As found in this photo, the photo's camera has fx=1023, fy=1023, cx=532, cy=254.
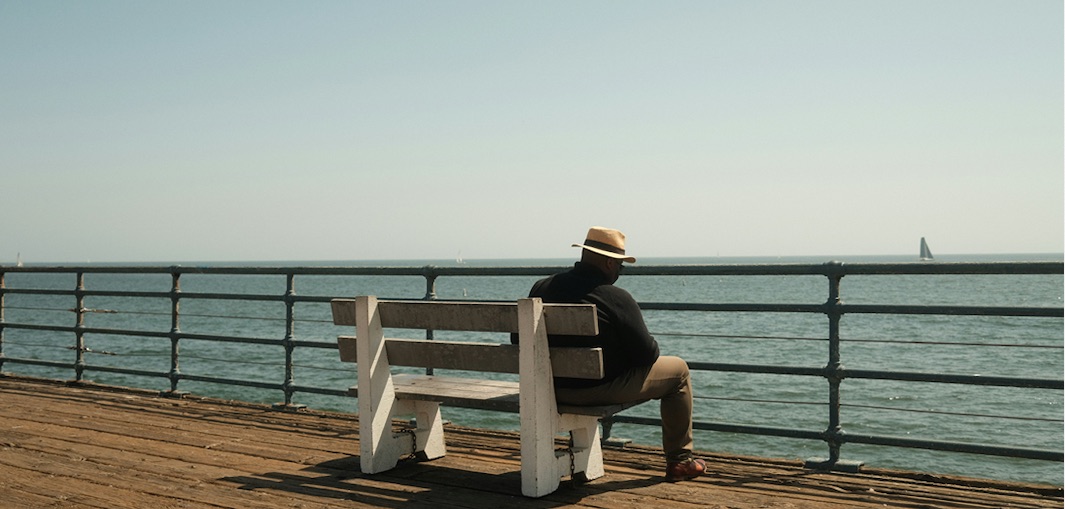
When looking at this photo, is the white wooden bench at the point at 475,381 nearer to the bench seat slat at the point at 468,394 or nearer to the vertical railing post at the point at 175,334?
the bench seat slat at the point at 468,394

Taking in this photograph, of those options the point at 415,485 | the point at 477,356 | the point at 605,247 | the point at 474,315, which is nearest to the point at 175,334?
the point at 415,485

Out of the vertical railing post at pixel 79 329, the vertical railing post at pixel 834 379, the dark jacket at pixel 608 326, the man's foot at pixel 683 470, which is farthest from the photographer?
the vertical railing post at pixel 79 329

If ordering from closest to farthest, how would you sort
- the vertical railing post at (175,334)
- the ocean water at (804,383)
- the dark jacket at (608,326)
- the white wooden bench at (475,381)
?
1. the white wooden bench at (475,381)
2. the dark jacket at (608,326)
3. the vertical railing post at (175,334)
4. the ocean water at (804,383)

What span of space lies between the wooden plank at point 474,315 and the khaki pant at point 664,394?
16.8 inches

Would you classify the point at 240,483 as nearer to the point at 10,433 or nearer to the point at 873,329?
the point at 10,433

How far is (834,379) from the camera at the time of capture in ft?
19.2

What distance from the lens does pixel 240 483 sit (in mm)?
5336

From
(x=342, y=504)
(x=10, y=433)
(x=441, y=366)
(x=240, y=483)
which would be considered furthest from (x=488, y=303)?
(x=10, y=433)

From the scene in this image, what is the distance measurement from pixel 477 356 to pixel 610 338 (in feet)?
2.24

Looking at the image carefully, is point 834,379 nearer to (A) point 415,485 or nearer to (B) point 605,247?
(B) point 605,247

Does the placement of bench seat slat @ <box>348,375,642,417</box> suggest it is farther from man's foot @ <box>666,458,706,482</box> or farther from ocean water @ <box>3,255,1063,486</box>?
ocean water @ <box>3,255,1063,486</box>

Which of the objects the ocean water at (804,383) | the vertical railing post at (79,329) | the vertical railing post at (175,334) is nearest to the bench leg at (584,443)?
the ocean water at (804,383)

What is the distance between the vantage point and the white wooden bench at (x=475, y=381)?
4887mm

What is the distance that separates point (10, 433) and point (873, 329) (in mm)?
48037
